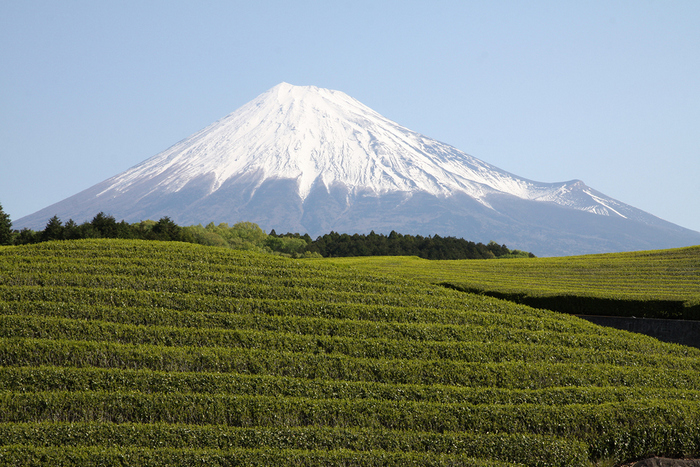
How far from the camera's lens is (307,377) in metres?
10.3

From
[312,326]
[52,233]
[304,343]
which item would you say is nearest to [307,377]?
[304,343]

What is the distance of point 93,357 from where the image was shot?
10398mm

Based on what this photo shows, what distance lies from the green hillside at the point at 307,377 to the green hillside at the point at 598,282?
2039mm

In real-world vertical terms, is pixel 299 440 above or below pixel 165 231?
below

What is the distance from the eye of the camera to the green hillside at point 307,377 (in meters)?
8.10

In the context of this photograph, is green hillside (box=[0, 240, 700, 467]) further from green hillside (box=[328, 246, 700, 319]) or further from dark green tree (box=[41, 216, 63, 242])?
dark green tree (box=[41, 216, 63, 242])

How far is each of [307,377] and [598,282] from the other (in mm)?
16837

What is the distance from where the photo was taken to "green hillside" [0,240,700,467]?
26.6 feet

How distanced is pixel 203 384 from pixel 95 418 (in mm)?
1915

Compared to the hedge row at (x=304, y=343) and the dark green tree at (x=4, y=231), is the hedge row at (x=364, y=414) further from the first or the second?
the dark green tree at (x=4, y=231)

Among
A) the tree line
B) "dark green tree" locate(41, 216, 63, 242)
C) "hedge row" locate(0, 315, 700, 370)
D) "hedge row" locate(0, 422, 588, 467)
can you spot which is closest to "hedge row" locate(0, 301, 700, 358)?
"hedge row" locate(0, 315, 700, 370)

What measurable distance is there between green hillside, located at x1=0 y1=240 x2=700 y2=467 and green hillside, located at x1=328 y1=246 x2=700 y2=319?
204cm

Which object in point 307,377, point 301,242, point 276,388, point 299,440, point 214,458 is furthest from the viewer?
point 301,242

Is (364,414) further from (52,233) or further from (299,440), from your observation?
(52,233)
